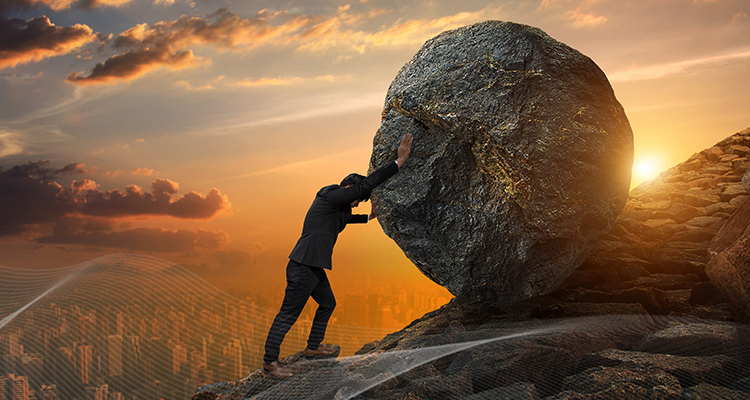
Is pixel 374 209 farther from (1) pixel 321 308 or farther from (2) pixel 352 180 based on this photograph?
(1) pixel 321 308

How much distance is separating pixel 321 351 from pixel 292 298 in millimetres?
908

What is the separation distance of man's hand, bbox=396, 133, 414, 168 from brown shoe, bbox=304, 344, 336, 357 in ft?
7.54

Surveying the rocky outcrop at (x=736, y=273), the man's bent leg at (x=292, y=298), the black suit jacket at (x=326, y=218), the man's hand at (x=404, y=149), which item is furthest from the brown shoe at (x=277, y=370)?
the rocky outcrop at (x=736, y=273)

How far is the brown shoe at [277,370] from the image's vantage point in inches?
219

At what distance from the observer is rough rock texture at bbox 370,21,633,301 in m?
5.40

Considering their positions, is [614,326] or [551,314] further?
[551,314]

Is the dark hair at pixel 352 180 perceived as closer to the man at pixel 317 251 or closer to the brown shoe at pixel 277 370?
the man at pixel 317 251

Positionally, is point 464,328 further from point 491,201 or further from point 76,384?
point 76,384

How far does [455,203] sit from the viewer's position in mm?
5711

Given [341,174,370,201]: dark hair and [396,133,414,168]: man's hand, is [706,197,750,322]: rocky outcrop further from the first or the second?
[341,174,370,201]: dark hair

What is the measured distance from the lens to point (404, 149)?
5.79 metres

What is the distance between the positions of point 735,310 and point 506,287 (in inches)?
105

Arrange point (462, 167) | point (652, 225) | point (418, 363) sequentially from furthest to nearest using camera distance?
point (652, 225), point (462, 167), point (418, 363)

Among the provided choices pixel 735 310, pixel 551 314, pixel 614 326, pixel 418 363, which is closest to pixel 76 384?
pixel 418 363
